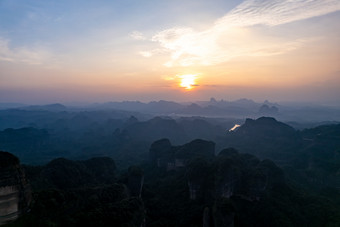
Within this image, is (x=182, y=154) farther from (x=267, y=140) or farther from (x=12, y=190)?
(x=267, y=140)

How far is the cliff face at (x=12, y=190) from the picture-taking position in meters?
19.5

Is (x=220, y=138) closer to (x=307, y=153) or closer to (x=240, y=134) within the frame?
(x=240, y=134)

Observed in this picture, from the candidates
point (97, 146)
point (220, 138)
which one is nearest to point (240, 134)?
point (220, 138)

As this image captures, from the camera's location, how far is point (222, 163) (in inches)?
1385

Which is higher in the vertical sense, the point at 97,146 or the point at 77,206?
the point at 77,206

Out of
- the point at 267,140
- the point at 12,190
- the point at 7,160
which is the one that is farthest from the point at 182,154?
the point at 267,140

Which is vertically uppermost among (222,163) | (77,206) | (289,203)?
(222,163)

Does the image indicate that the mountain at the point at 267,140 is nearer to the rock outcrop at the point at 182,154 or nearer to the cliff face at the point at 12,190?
the rock outcrop at the point at 182,154

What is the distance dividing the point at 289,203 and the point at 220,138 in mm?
75932

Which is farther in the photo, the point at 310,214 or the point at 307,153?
the point at 307,153

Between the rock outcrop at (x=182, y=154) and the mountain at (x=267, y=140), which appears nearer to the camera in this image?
the rock outcrop at (x=182, y=154)

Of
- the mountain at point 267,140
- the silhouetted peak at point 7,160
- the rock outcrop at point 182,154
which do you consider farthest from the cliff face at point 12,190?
the mountain at point 267,140

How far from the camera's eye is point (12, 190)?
20281mm

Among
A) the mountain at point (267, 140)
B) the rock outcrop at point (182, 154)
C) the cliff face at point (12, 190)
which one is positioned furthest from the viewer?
the mountain at point (267, 140)
